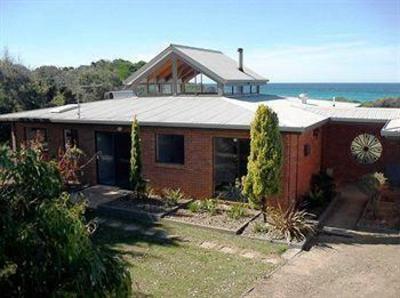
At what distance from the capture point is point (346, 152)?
1789cm

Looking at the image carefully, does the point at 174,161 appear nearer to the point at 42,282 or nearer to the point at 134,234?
the point at 134,234

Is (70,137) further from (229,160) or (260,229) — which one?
(260,229)

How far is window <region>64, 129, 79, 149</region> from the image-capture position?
1761cm

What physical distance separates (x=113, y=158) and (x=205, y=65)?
5.55m

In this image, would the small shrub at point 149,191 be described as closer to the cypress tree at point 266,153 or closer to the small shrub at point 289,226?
the cypress tree at point 266,153

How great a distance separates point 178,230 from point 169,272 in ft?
9.44

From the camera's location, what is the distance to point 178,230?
1221cm

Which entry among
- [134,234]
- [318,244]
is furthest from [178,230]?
[318,244]

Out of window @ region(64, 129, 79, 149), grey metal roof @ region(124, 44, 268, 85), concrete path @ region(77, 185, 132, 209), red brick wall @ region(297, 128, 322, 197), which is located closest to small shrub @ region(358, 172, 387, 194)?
red brick wall @ region(297, 128, 322, 197)

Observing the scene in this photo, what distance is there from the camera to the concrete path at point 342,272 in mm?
8586

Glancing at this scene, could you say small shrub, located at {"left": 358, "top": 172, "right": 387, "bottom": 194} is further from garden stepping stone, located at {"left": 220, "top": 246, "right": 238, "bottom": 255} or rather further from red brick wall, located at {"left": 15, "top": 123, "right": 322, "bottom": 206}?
garden stepping stone, located at {"left": 220, "top": 246, "right": 238, "bottom": 255}

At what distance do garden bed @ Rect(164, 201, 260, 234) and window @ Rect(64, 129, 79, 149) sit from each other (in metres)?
6.11

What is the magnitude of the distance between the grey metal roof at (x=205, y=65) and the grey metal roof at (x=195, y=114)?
0.94 m

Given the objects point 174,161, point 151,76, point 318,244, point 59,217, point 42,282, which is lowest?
point 318,244
